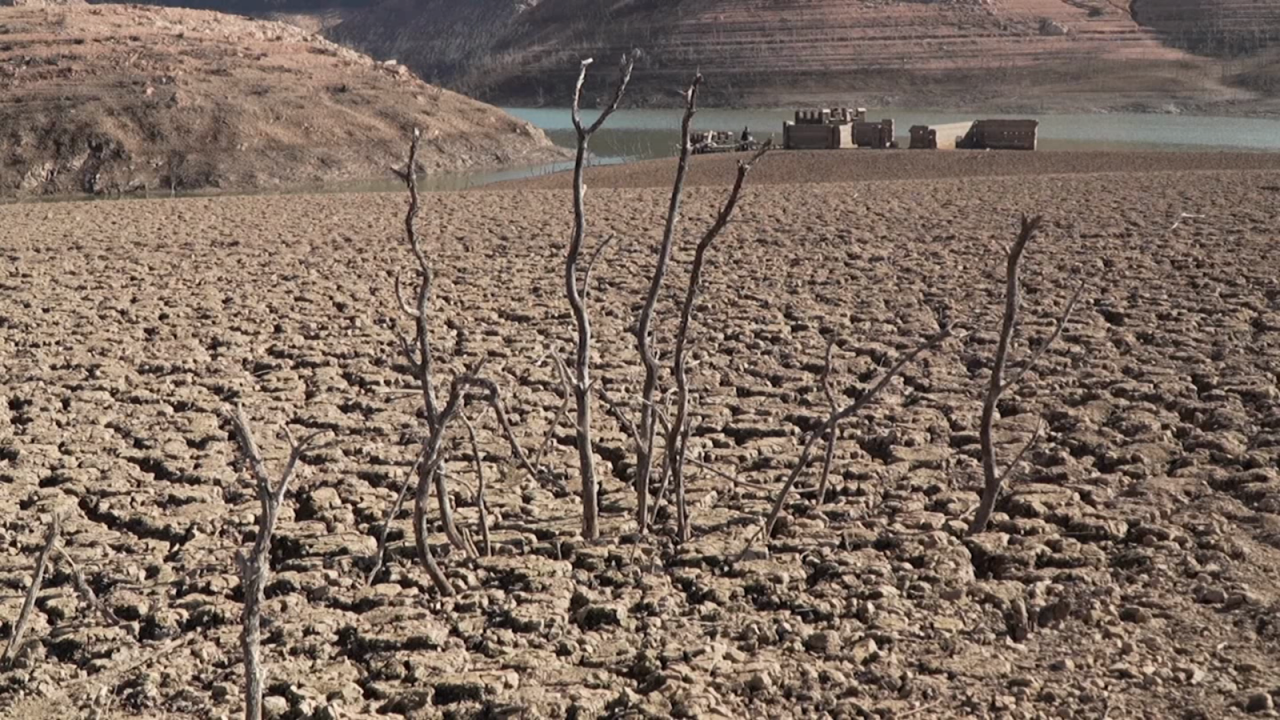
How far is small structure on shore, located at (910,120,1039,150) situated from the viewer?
24.1 meters

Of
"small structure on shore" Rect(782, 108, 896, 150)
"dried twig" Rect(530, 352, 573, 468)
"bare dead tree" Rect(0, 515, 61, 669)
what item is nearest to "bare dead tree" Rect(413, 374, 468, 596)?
"dried twig" Rect(530, 352, 573, 468)

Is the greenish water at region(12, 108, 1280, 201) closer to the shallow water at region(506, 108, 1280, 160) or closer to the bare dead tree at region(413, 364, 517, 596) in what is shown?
the shallow water at region(506, 108, 1280, 160)

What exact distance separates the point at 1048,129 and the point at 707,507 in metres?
31.1

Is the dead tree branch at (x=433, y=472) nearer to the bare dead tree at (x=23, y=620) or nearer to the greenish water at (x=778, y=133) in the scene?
the bare dead tree at (x=23, y=620)

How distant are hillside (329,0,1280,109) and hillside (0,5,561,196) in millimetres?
18063

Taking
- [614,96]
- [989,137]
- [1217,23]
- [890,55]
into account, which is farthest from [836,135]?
[1217,23]

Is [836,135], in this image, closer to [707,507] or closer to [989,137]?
[989,137]

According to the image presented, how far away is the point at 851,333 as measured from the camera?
802cm

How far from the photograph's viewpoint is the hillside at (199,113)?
26.3 meters

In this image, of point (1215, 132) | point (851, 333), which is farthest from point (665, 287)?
point (1215, 132)

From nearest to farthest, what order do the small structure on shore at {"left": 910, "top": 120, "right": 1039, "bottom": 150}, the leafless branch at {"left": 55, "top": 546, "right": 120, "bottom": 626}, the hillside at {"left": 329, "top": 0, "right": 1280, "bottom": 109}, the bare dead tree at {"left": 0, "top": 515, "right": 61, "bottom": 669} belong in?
the bare dead tree at {"left": 0, "top": 515, "right": 61, "bottom": 669}, the leafless branch at {"left": 55, "top": 546, "right": 120, "bottom": 626}, the small structure on shore at {"left": 910, "top": 120, "right": 1039, "bottom": 150}, the hillside at {"left": 329, "top": 0, "right": 1280, "bottom": 109}

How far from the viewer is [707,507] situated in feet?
16.8

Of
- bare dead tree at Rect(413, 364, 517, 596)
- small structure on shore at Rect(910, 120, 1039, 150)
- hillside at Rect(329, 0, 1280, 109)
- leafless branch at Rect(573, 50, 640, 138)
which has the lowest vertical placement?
bare dead tree at Rect(413, 364, 517, 596)

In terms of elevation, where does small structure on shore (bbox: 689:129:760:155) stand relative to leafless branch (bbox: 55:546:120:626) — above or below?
above
